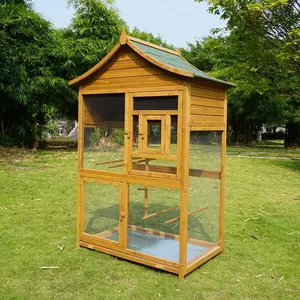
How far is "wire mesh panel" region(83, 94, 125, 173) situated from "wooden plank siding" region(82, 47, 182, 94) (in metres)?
0.12

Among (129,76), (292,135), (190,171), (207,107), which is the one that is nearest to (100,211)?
(190,171)

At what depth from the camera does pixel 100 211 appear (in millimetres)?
4062

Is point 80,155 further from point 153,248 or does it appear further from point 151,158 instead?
point 153,248

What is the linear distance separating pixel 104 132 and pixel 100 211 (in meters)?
0.93

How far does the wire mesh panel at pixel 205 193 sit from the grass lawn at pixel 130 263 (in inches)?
12.0

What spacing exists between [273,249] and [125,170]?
201cm

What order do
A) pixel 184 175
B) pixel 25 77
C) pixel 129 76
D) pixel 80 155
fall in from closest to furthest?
pixel 184 175
pixel 129 76
pixel 80 155
pixel 25 77

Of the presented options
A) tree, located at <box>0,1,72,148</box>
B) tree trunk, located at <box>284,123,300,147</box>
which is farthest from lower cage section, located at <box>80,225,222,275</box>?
tree trunk, located at <box>284,123,300,147</box>

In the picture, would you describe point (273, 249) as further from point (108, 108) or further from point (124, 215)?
point (108, 108)

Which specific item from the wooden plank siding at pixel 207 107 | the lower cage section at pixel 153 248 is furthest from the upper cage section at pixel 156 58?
the lower cage section at pixel 153 248

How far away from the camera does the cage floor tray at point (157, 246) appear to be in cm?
362

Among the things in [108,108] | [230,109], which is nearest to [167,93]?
[108,108]

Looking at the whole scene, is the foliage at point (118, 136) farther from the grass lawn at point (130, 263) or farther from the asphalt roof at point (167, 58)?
the grass lawn at point (130, 263)

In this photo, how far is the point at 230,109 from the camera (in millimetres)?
20875
